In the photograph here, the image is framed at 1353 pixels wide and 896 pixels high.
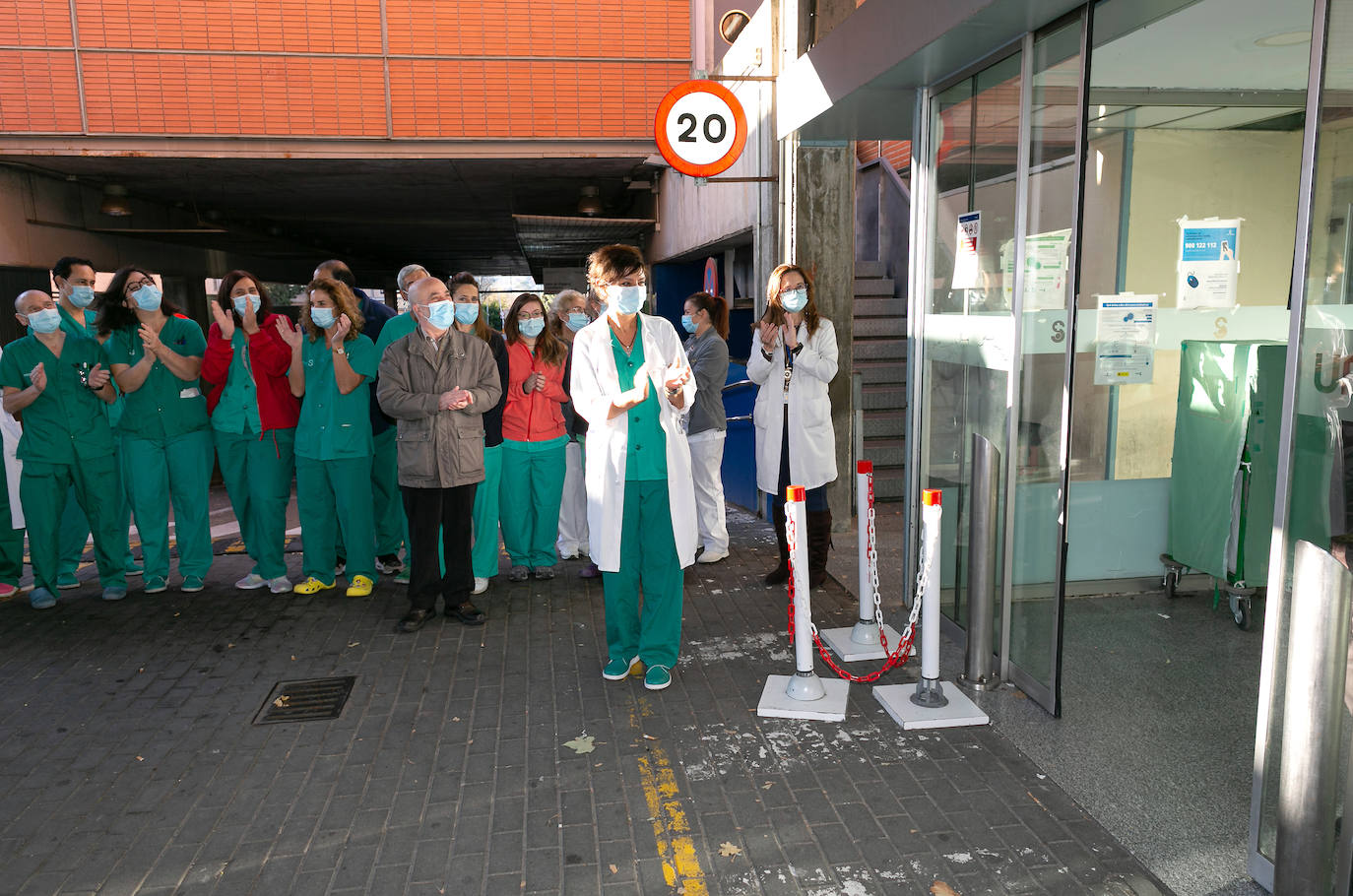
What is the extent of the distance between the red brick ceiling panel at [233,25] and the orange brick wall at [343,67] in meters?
0.01

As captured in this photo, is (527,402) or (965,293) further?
(527,402)

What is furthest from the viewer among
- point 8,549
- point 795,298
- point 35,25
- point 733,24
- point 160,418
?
point 35,25

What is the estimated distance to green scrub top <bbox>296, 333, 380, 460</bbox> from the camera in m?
5.81

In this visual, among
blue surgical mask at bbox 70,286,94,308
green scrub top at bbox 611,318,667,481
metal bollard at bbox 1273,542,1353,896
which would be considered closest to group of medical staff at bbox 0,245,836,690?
blue surgical mask at bbox 70,286,94,308

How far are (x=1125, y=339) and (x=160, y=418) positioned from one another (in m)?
6.13

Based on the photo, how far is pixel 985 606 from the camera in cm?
446

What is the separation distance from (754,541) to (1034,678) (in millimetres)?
3356

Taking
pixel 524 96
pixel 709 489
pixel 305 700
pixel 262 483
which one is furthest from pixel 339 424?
pixel 524 96

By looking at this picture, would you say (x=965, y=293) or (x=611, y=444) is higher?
(x=965, y=293)

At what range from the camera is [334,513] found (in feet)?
20.1

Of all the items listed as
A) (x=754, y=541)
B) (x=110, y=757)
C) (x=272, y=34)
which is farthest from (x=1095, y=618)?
(x=272, y=34)

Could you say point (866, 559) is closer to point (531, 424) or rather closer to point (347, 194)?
point (531, 424)

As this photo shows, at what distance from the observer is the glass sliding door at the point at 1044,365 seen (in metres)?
3.96

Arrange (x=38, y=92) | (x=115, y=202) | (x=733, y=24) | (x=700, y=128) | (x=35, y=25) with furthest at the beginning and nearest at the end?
(x=115, y=202)
(x=38, y=92)
(x=35, y=25)
(x=733, y=24)
(x=700, y=128)
